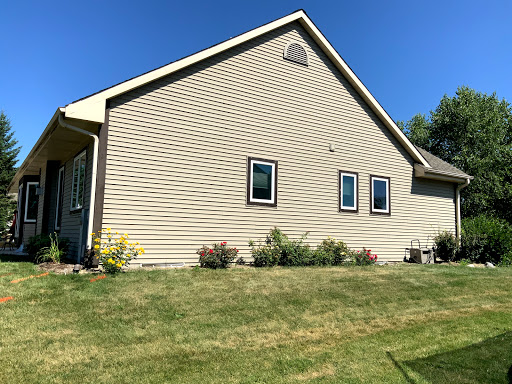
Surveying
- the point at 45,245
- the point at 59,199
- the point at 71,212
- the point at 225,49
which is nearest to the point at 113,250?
the point at 71,212

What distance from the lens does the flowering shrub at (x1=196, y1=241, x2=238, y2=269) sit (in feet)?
28.4

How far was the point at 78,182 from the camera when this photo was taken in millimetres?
10086

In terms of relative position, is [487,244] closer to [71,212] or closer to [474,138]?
[71,212]

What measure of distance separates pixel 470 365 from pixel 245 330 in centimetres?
264

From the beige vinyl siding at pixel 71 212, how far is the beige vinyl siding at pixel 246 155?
1.33 metres

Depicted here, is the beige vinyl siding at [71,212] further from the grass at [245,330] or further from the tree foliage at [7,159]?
the tree foliage at [7,159]

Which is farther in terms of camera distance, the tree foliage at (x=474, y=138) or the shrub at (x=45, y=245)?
the tree foliage at (x=474, y=138)

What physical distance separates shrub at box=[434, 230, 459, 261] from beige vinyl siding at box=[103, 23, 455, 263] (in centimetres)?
52

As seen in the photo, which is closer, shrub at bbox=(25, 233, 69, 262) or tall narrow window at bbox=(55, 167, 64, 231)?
shrub at bbox=(25, 233, 69, 262)

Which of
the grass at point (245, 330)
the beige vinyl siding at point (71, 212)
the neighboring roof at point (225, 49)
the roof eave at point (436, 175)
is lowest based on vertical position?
the grass at point (245, 330)

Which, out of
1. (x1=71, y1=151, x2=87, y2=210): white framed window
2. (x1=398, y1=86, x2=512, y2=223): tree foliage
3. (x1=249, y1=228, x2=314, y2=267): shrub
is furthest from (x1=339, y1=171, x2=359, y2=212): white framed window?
(x1=398, y1=86, x2=512, y2=223): tree foliage

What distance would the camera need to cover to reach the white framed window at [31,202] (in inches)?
652

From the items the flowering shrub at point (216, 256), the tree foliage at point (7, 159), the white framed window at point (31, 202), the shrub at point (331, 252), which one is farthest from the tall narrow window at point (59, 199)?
the tree foliage at point (7, 159)

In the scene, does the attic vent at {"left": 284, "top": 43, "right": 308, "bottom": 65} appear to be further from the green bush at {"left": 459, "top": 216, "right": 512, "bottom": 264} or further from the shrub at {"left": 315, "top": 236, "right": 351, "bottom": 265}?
the green bush at {"left": 459, "top": 216, "right": 512, "bottom": 264}
